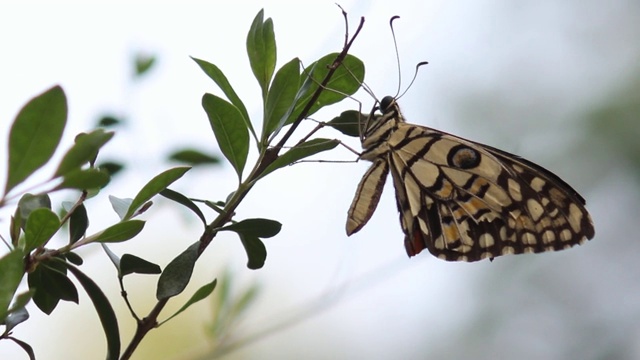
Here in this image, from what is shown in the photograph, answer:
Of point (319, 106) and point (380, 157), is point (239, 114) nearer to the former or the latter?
point (319, 106)

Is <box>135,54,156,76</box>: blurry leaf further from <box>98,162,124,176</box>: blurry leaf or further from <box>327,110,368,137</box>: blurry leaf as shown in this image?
<box>327,110,368,137</box>: blurry leaf

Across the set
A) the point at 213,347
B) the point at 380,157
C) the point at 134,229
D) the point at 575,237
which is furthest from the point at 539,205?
the point at 134,229

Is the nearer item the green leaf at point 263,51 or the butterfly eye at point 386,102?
the green leaf at point 263,51

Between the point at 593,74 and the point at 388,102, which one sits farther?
the point at 593,74

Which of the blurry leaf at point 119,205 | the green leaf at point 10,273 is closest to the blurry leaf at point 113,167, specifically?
the blurry leaf at point 119,205

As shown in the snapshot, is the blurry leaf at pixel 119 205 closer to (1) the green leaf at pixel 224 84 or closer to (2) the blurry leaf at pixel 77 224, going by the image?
(2) the blurry leaf at pixel 77 224

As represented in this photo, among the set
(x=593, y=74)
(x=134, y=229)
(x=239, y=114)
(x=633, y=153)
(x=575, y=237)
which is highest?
(x=593, y=74)

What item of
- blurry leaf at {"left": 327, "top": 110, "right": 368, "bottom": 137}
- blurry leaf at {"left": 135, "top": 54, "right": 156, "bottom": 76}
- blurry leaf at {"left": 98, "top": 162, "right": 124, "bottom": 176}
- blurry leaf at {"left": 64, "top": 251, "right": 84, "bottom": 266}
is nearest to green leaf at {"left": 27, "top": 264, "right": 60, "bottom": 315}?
blurry leaf at {"left": 64, "top": 251, "right": 84, "bottom": 266}
